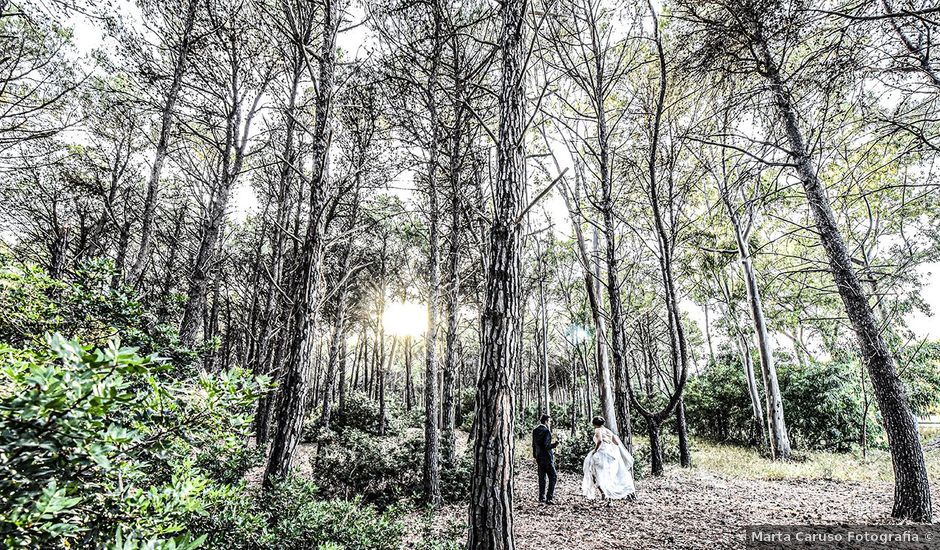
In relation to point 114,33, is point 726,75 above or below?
below

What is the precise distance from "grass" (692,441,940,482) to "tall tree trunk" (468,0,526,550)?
33.1 ft

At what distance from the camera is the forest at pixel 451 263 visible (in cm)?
215

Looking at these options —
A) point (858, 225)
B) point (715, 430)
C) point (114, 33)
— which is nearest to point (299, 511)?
point (114, 33)

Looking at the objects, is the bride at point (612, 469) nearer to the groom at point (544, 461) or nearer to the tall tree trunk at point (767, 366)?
the groom at point (544, 461)

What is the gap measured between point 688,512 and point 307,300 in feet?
22.2

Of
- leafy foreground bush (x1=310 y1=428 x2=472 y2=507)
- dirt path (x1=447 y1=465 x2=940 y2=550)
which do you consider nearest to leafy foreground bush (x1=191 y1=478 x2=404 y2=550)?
dirt path (x1=447 y1=465 x2=940 y2=550)

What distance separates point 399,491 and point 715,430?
16567 mm

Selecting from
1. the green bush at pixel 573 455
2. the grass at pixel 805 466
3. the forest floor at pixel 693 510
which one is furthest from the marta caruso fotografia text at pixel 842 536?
the green bush at pixel 573 455

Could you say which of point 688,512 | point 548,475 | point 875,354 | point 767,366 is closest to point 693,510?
point 688,512

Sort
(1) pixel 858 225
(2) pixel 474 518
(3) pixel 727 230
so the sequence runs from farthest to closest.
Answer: (3) pixel 727 230
(1) pixel 858 225
(2) pixel 474 518

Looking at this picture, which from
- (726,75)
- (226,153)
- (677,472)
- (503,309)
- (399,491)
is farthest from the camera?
(677,472)

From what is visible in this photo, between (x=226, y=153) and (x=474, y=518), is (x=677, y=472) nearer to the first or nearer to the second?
(x=474, y=518)

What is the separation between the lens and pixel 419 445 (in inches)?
383

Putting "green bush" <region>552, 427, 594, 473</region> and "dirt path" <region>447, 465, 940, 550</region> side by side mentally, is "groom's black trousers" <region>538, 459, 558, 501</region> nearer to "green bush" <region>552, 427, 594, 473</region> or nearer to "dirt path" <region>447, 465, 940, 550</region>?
"dirt path" <region>447, 465, 940, 550</region>
